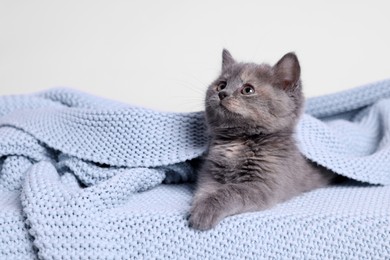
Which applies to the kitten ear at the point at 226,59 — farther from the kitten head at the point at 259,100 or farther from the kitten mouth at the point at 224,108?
the kitten mouth at the point at 224,108

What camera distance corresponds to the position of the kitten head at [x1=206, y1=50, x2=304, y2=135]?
1.23 m

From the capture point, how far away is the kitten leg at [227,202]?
1.05 m

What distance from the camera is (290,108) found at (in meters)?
1.27

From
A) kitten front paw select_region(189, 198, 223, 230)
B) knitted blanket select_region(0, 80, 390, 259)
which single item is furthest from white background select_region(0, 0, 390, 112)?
kitten front paw select_region(189, 198, 223, 230)

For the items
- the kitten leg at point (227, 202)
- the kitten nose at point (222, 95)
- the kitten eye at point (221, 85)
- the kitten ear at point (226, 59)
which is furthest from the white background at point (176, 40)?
the kitten leg at point (227, 202)

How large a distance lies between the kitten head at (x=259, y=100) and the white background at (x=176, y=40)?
0.76m

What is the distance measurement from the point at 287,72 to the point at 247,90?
0.40ft

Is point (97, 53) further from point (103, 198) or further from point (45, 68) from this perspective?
point (103, 198)

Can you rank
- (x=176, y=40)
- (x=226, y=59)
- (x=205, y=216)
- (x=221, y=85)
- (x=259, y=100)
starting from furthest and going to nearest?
1. (x=176, y=40)
2. (x=226, y=59)
3. (x=221, y=85)
4. (x=259, y=100)
5. (x=205, y=216)

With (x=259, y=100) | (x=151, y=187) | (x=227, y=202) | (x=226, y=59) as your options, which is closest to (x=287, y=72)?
(x=259, y=100)

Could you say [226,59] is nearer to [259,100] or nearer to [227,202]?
[259,100]

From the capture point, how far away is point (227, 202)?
3.61 ft

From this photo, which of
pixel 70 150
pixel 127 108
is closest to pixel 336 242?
pixel 127 108

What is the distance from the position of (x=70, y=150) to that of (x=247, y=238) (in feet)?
2.03
